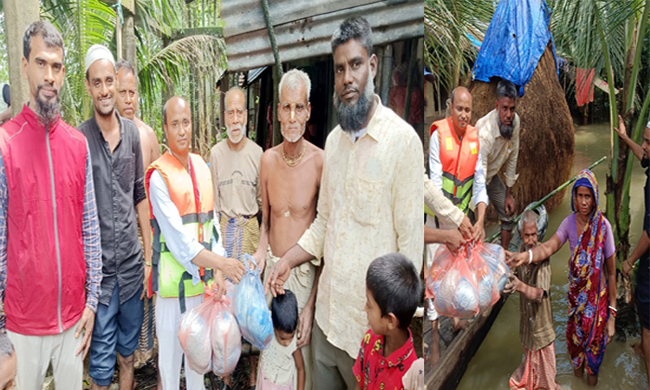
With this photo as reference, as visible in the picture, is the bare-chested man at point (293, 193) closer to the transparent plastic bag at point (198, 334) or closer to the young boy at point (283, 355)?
the young boy at point (283, 355)

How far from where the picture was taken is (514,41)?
1671mm

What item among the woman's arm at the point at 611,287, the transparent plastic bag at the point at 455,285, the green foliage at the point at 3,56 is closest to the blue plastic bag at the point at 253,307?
the transparent plastic bag at the point at 455,285

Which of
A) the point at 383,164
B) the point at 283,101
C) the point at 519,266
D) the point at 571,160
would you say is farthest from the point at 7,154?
the point at 571,160

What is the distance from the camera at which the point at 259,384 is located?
2123mm

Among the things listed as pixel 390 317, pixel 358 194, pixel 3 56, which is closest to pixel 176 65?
pixel 3 56

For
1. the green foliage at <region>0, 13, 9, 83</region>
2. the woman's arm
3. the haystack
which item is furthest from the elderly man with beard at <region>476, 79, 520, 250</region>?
the green foliage at <region>0, 13, 9, 83</region>

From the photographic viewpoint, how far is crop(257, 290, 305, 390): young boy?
2012mm

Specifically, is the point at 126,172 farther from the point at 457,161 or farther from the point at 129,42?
the point at 457,161

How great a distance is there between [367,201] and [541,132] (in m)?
0.61

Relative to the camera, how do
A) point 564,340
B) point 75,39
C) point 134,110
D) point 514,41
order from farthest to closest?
point 134,110, point 75,39, point 564,340, point 514,41

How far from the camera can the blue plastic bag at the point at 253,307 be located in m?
1.92

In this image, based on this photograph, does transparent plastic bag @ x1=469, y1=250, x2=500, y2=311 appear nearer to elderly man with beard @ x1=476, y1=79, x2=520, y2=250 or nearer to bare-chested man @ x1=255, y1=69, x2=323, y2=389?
elderly man with beard @ x1=476, y1=79, x2=520, y2=250

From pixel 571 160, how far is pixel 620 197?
186mm

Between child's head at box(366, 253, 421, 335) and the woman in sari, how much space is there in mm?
338
